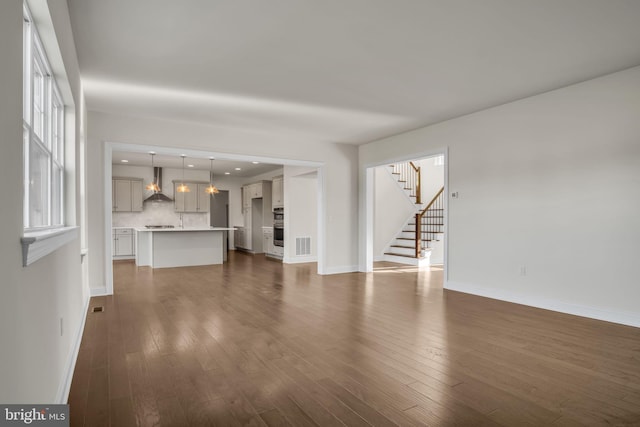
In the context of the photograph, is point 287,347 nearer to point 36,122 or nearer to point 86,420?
point 86,420

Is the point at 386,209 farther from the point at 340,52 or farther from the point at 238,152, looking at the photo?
the point at 340,52

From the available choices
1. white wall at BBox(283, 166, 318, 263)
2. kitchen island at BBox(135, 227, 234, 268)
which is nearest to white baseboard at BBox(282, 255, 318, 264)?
white wall at BBox(283, 166, 318, 263)

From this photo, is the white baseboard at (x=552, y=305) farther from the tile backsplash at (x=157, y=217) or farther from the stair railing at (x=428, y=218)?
the tile backsplash at (x=157, y=217)

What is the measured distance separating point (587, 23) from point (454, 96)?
182 centimetres

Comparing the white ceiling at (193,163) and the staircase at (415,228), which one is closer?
the staircase at (415,228)

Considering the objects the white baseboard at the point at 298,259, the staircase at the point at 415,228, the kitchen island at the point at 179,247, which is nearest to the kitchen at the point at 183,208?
the kitchen island at the point at 179,247

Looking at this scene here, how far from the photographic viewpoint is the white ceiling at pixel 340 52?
2826 millimetres

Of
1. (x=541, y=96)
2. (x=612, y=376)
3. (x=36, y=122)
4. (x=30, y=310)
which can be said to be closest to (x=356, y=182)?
(x=541, y=96)

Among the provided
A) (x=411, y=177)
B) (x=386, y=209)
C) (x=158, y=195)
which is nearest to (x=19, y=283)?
(x=386, y=209)

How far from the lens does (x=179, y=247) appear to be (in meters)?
8.45

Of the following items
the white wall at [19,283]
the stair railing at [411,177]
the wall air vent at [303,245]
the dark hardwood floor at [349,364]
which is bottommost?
the dark hardwood floor at [349,364]

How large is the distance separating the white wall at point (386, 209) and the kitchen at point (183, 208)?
2632 millimetres

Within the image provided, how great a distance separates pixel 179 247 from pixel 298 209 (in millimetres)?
3115

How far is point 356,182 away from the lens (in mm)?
8039
